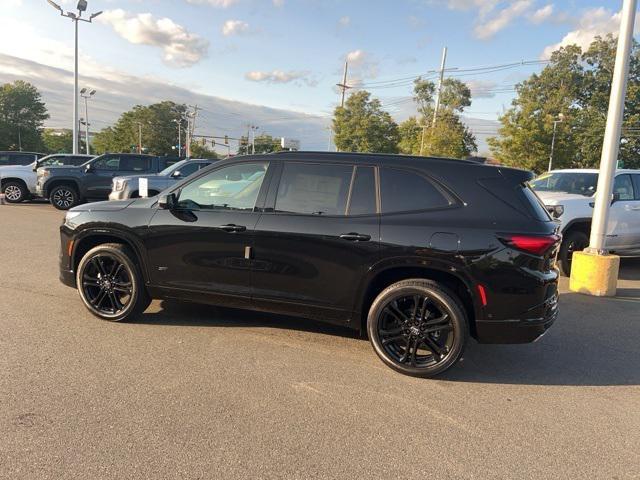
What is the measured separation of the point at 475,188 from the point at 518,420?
179 cm

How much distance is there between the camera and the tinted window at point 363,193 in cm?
412

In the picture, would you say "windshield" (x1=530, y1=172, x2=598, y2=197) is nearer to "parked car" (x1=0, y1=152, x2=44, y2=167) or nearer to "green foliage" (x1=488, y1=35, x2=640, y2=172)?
"parked car" (x1=0, y1=152, x2=44, y2=167)

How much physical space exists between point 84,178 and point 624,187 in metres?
14.4

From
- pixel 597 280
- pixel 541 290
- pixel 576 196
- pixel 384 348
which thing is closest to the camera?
pixel 541 290

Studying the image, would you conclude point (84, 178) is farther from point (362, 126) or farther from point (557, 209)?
point (362, 126)

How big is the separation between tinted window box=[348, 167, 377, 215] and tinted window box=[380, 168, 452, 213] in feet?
0.28

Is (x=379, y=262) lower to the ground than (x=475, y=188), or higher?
lower

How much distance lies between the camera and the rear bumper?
3832mm

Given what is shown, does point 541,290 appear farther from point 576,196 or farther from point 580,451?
point 576,196

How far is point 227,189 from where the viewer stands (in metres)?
4.64

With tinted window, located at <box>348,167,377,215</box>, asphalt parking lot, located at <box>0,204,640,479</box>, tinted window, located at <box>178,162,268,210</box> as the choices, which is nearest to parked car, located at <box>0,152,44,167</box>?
asphalt parking lot, located at <box>0,204,640,479</box>

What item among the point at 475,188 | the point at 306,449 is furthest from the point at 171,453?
the point at 475,188

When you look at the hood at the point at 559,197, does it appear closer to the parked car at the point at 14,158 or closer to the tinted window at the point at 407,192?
the tinted window at the point at 407,192

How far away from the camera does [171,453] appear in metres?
2.77
